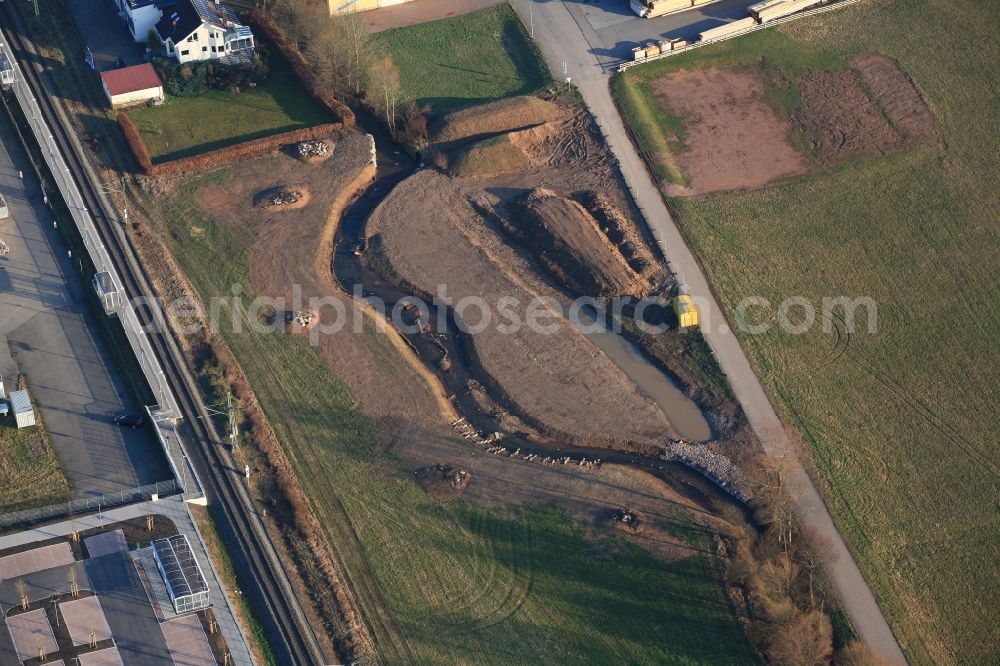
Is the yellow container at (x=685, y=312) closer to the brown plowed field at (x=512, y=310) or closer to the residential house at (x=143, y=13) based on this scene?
the brown plowed field at (x=512, y=310)

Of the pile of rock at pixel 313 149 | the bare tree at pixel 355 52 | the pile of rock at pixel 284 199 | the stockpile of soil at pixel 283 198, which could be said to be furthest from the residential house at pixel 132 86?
the pile of rock at pixel 284 199

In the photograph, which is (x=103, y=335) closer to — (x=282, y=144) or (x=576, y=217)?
(x=282, y=144)

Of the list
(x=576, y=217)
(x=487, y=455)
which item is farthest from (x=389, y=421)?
(x=576, y=217)

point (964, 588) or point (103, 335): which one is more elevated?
point (103, 335)

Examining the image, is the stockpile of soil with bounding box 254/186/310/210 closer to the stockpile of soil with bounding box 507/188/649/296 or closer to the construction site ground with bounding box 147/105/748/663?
the construction site ground with bounding box 147/105/748/663

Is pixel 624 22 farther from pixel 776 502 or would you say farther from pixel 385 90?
pixel 776 502
